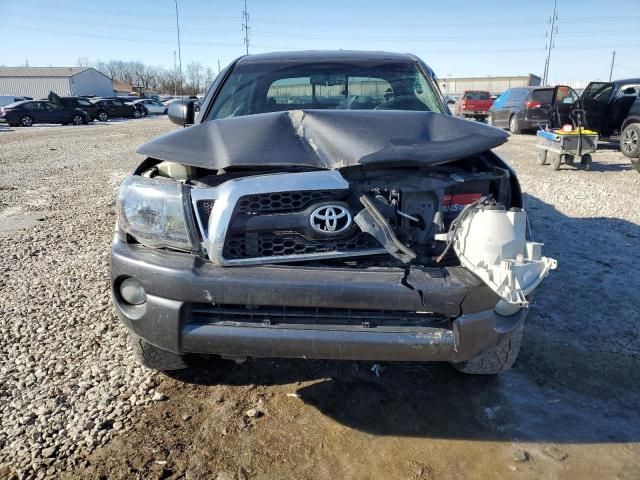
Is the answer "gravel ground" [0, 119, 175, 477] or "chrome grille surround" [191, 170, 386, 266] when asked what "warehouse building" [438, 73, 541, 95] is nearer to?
"gravel ground" [0, 119, 175, 477]

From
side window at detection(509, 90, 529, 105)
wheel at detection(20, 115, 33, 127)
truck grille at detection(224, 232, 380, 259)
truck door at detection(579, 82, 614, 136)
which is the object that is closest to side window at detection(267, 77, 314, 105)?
truck grille at detection(224, 232, 380, 259)

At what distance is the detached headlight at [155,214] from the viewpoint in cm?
218

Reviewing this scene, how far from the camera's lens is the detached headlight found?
7.14 feet

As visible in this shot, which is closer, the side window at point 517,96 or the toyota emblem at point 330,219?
the toyota emblem at point 330,219

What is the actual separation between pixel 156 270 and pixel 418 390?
1549 mm

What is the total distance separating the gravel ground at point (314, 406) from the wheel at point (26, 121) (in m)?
27.4

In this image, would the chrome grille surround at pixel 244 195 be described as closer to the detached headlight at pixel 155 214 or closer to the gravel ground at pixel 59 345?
the detached headlight at pixel 155 214

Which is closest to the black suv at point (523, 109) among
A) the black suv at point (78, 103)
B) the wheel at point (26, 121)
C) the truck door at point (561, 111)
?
the truck door at point (561, 111)

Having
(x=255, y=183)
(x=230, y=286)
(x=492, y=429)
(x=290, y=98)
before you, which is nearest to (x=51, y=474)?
(x=230, y=286)

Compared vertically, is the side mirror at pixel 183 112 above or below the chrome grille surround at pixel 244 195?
above

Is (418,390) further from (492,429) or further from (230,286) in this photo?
(230,286)

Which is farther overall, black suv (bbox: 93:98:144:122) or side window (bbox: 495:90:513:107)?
black suv (bbox: 93:98:144:122)

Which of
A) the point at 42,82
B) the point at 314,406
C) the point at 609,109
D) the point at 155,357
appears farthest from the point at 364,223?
the point at 42,82

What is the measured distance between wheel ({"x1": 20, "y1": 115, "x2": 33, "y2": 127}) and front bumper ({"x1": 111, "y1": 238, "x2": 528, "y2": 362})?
98.1 ft
